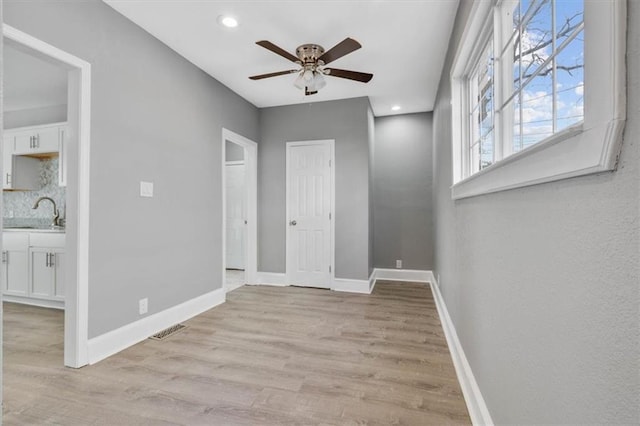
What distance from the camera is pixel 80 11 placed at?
2.15 metres

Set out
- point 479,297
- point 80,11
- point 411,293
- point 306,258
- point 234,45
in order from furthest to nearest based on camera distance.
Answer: point 306,258
point 411,293
point 234,45
point 80,11
point 479,297

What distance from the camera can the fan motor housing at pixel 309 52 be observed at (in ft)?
9.41

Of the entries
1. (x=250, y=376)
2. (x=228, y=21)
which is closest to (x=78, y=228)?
(x=250, y=376)

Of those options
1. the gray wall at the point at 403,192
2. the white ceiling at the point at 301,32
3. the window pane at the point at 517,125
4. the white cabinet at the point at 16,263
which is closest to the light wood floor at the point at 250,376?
the white cabinet at the point at 16,263

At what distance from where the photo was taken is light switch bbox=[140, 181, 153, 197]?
265 centimetres

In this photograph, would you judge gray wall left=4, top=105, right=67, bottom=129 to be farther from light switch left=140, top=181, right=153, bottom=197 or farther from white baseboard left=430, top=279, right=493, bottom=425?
white baseboard left=430, top=279, right=493, bottom=425

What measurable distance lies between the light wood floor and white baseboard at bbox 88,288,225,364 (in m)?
0.09

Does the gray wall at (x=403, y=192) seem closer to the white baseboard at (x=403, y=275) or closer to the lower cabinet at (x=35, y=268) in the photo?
the white baseboard at (x=403, y=275)

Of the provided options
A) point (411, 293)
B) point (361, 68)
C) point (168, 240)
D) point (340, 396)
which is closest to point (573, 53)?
point (340, 396)

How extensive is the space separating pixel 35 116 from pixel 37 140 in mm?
507

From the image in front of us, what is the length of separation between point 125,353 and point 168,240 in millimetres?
1028

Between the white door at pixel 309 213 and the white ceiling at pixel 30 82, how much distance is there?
2871 millimetres

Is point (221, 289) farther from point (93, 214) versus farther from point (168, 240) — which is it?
point (93, 214)

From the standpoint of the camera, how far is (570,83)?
0.88 meters
